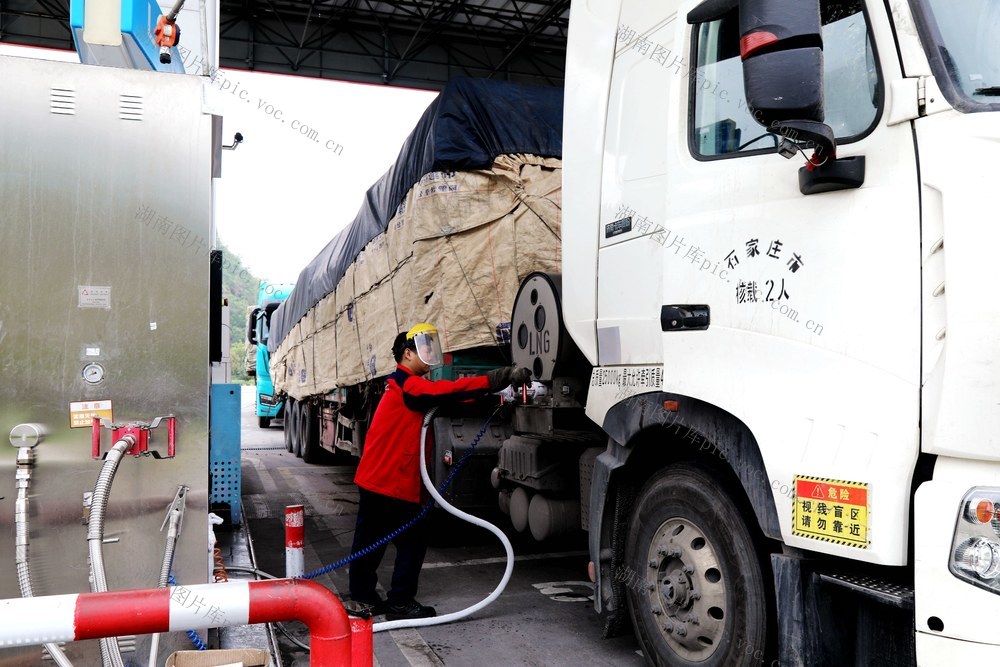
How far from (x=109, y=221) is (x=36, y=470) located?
107 cm

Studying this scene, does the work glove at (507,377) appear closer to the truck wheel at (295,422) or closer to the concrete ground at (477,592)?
the concrete ground at (477,592)

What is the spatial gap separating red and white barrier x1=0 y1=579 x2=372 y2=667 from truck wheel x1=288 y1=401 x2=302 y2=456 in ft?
42.0

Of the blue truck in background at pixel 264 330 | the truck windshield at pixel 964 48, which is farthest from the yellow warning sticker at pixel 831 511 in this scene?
the blue truck in background at pixel 264 330

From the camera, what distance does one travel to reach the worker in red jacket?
490cm

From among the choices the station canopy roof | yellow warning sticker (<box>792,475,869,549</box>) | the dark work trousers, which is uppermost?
the station canopy roof

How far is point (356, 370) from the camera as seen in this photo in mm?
8648

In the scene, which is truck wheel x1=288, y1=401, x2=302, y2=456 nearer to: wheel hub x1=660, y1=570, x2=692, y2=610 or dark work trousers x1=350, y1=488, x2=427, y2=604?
dark work trousers x1=350, y1=488, x2=427, y2=604

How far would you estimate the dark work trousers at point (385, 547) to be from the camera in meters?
4.94

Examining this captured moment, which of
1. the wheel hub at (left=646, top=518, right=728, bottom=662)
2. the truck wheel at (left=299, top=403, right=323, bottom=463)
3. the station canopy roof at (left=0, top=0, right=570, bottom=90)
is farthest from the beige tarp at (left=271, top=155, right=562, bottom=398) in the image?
the station canopy roof at (left=0, top=0, right=570, bottom=90)

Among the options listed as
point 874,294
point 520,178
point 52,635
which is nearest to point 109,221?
point 52,635

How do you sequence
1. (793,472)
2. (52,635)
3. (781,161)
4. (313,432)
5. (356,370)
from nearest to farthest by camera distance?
(52,635)
(793,472)
(781,161)
(356,370)
(313,432)

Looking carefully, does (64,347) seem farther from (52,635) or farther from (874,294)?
(874,294)

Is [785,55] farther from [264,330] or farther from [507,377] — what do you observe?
[264,330]

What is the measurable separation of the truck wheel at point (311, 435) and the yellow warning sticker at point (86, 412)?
9.89 metres
